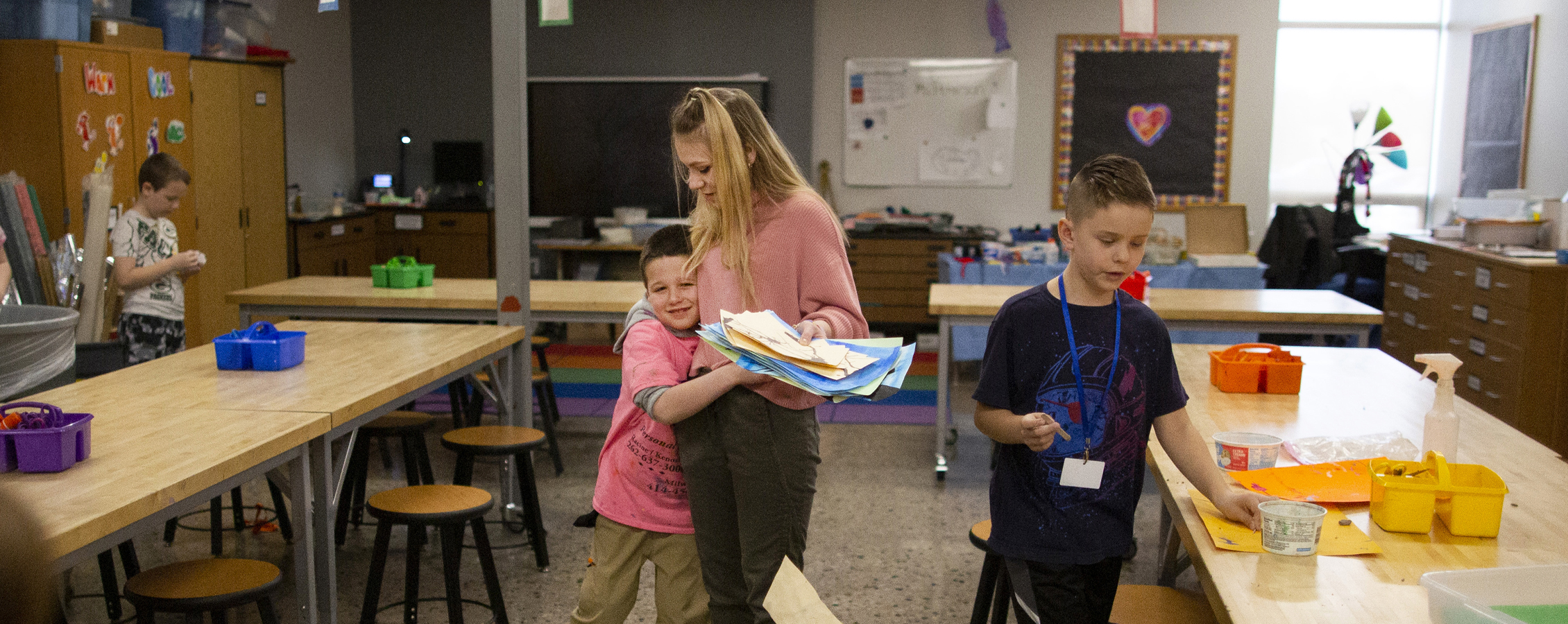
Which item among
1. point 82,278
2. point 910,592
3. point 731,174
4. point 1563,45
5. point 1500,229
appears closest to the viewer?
point 731,174

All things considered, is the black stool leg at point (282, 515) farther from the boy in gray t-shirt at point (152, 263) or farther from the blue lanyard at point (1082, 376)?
the blue lanyard at point (1082, 376)

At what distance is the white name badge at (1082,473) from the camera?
183 cm

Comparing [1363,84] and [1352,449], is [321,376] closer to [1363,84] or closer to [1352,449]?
[1352,449]

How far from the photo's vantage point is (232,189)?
6.63 meters

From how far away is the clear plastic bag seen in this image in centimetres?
216

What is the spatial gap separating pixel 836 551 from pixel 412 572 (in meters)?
1.40

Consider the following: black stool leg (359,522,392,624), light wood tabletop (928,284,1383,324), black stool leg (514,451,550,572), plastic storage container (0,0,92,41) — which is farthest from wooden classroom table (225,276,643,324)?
plastic storage container (0,0,92,41)

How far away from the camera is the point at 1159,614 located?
1972 millimetres

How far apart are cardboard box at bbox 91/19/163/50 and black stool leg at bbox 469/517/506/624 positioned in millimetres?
4182

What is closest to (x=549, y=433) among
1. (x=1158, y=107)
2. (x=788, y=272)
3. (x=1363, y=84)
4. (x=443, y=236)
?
(x=788, y=272)

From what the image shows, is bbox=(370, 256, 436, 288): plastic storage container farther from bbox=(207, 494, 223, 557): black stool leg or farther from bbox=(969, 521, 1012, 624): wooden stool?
bbox=(969, 521, 1012, 624): wooden stool

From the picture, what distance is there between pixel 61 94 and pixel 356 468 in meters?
2.84

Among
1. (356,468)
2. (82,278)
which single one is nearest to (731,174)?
(356,468)

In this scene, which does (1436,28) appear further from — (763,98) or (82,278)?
(82,278)
